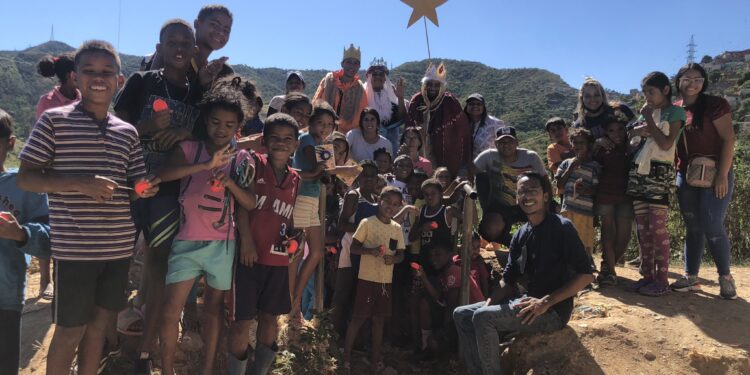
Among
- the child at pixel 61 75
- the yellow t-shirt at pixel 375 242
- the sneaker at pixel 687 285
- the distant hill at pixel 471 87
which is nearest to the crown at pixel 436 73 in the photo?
the yellow t-shirt at pixel 375 242

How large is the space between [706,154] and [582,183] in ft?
3.68

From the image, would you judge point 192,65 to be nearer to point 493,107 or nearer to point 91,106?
point 91,106

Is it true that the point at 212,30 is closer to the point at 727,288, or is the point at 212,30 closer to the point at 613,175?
the point at 613,175

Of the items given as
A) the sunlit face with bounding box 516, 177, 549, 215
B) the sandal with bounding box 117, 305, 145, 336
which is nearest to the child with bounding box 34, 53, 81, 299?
the sandal with bounding box 117, 305, 145, 336

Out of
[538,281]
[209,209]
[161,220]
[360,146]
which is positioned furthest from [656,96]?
[161,220]

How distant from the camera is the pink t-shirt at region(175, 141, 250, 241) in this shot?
9.59 ft

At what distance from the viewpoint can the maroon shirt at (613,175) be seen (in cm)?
506

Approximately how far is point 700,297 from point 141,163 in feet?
16.9

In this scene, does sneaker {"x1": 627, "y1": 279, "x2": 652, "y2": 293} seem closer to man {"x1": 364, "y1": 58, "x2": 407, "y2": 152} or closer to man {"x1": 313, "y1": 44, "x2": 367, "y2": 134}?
man {"x1": 364, "y1": 58, "x2": 407, "y2": 152}

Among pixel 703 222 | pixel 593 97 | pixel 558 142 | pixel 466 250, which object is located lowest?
pixel 466 250

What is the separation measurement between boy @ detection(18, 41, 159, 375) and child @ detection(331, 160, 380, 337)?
2.37 meters

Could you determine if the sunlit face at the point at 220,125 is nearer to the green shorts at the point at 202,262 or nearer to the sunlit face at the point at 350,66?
the green shorts at the point at 202,262

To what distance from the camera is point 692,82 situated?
462cm

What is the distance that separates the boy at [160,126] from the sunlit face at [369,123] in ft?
8.69
